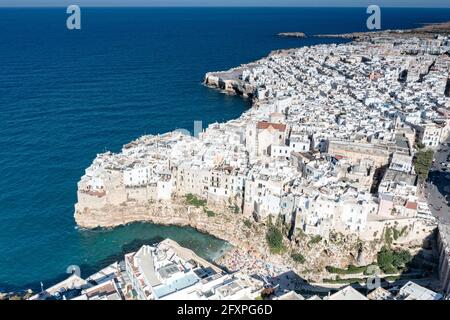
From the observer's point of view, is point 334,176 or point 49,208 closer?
point 334,176

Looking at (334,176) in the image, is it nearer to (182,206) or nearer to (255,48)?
(182,206)

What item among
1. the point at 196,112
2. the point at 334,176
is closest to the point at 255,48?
the point at 196,112

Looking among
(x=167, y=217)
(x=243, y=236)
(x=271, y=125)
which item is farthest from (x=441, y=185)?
(x=167, y=217)

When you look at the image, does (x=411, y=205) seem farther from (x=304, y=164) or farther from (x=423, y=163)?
(x=423, y=163)

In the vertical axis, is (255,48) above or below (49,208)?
above

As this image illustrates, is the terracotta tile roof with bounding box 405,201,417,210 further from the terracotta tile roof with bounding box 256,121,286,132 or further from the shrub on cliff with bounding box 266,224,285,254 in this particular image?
the terracotta tile roof with bounding box 256,121,286,132

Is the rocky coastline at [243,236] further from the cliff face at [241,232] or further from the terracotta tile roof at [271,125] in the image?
the terracotta tile roof at [271,125]

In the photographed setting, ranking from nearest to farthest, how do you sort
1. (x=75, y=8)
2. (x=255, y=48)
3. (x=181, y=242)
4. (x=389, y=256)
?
(x=75, y=8) → (x=389, y=256) → (x=181, y=242) → (x=255, y=48)
